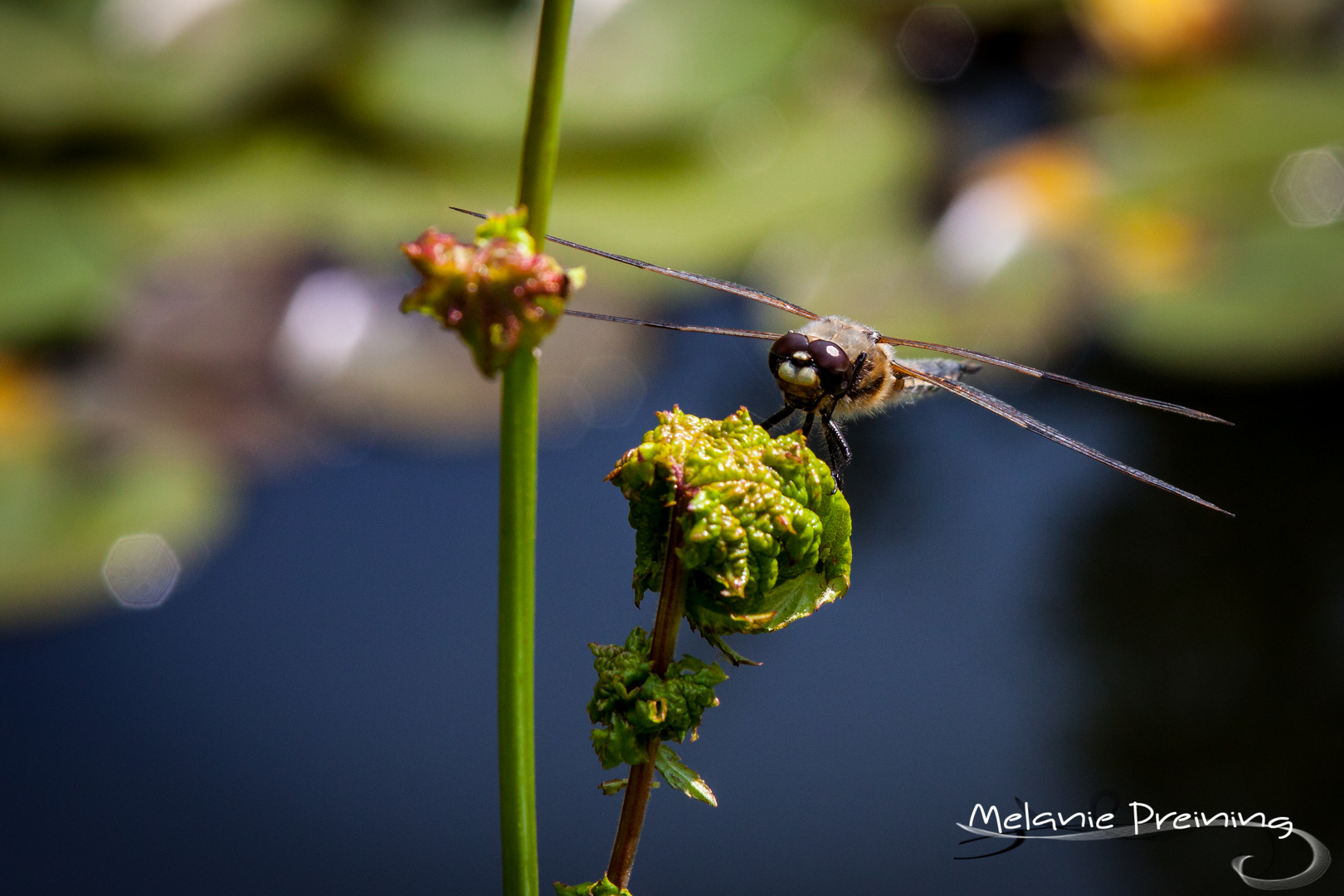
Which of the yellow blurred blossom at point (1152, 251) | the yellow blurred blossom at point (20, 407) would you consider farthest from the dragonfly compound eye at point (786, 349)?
A: the yellow blurred blossom at point (20, 407)

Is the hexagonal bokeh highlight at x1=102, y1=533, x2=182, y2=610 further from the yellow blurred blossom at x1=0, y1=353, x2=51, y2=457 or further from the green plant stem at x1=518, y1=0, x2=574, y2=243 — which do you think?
the green plant stem at x1=518, y1=0, x2=574, y2=243

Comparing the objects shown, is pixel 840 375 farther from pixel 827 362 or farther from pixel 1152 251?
pixel 1152 251

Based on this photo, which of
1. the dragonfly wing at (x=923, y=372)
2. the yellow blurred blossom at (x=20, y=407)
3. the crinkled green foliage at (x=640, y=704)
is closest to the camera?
the crinkled green foliage at (x=640, y=704)

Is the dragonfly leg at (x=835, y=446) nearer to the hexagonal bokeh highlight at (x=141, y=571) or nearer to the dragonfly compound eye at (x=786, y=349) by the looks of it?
the dragonfly compound eye at (x=786, y=349)

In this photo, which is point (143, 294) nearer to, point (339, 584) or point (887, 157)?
point (339, 584)

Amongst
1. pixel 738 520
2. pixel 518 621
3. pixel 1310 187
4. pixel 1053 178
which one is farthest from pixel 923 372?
pixel 1310 187

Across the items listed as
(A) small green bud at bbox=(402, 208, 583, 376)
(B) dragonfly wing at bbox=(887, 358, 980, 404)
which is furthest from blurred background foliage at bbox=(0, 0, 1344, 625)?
(A) small green bud at bbox=(402, 208, 583, 376)

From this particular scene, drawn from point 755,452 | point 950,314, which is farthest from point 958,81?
point 755,452
